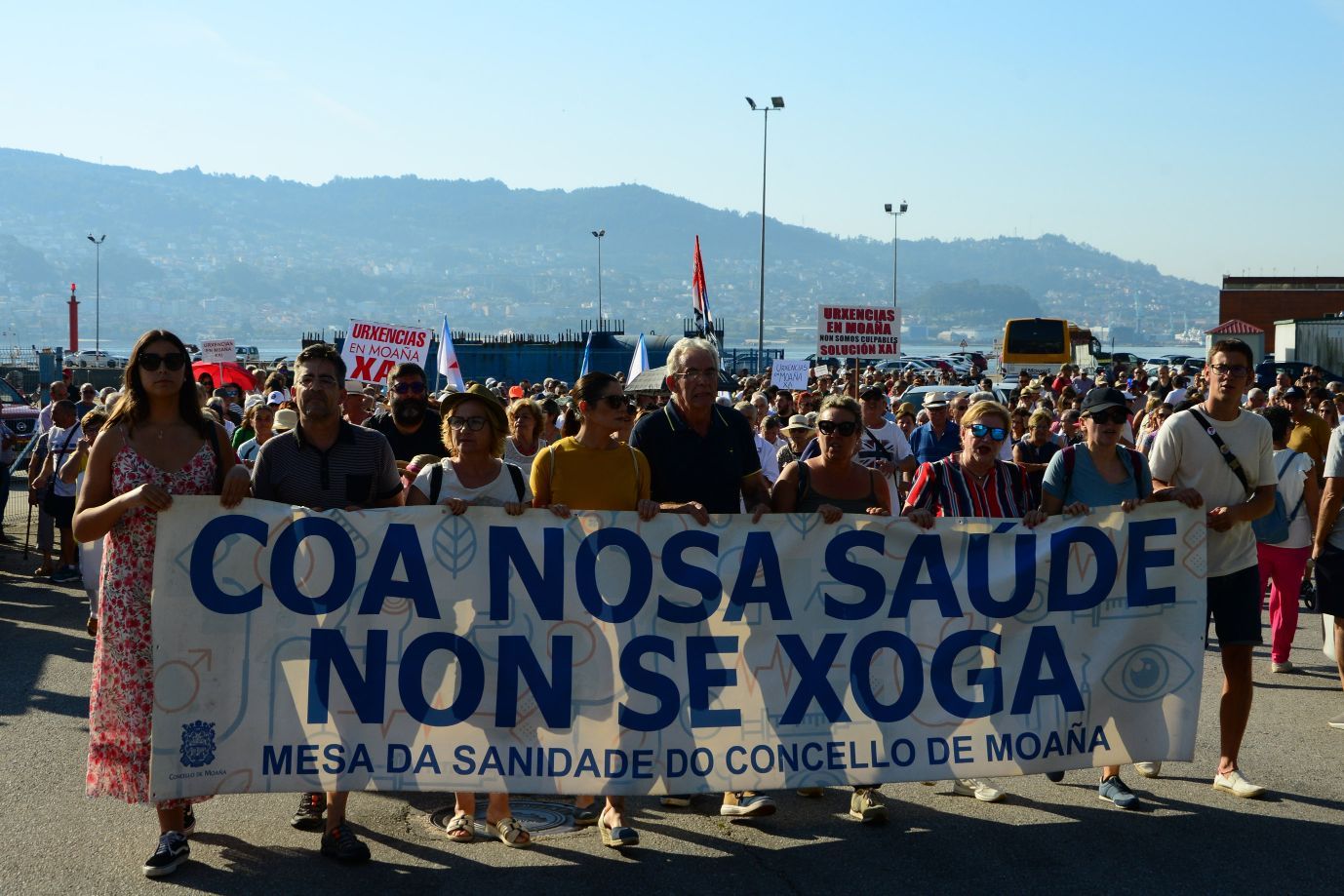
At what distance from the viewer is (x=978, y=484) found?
6027 mm

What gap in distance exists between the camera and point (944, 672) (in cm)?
545

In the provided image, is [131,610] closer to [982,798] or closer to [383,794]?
[383,794]

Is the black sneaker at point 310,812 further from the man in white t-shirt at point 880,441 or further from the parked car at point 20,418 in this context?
the parked car at point 20,418

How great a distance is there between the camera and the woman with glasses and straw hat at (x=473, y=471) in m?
5.42

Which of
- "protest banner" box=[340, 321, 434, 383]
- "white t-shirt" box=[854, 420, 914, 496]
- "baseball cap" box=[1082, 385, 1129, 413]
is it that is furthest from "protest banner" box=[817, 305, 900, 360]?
"baseball cap" box=[1082, 385, 1129, 413]

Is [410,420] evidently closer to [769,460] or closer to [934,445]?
[769,460]

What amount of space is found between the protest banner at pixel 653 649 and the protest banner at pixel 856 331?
12.1 metres

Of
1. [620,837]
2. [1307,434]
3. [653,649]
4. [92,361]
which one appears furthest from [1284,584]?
[92,361]

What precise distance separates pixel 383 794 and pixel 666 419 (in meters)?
2.03

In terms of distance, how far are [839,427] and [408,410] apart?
281cm

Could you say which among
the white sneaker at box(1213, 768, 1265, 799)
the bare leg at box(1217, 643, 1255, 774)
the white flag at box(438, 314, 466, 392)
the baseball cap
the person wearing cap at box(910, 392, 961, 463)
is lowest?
the white sneaker at box(1213, 768, 1265, 799)

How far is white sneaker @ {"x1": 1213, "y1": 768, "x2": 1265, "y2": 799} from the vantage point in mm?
5793

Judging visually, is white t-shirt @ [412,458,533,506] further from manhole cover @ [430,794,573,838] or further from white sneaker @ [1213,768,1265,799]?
white sneaker @ [1213,768,1265,799]

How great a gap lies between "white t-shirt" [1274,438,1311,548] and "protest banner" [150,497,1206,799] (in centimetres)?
313
